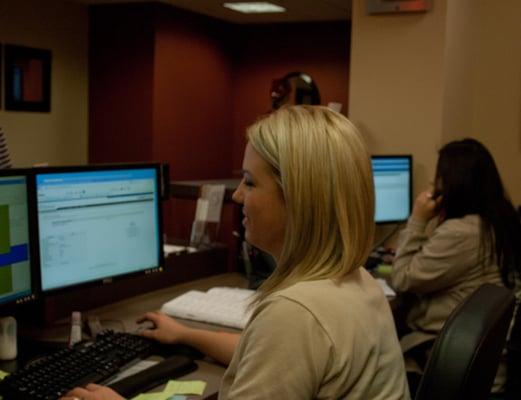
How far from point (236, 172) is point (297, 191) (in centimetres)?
526

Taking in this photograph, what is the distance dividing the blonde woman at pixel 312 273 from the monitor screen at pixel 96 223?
0.72m

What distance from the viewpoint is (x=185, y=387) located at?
157 cm

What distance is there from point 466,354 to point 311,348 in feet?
0.98

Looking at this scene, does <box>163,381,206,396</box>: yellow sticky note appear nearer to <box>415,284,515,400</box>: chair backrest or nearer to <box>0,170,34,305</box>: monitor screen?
<box>0,170,34,305</box>: monitor screen

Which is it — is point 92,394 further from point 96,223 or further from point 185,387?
point 96,223

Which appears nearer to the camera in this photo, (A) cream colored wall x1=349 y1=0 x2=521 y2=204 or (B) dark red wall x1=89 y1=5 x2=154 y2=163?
(A) cream colored wall x1=349 y1=0 x2=521 y2=204

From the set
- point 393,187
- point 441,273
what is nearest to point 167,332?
point 441,273

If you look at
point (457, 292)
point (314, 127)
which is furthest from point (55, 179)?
point (457, 292)

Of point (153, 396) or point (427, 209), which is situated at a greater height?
point (427, 209)

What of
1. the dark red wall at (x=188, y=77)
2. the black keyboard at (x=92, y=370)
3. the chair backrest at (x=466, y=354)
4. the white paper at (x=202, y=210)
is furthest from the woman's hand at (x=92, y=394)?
the dark red wall at (x=188, y=77)

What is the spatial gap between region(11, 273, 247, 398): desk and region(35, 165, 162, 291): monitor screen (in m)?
0.14

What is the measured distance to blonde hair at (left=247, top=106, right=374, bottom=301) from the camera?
3.65 ft

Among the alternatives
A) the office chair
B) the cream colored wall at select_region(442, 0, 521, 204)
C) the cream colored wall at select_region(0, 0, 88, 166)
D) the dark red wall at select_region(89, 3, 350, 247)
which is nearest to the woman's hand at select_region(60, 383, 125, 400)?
the office chair

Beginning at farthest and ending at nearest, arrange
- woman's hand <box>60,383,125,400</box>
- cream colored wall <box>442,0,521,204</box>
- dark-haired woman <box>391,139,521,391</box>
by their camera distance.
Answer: cream colored wall <box>442,0,521,204</box>
dark-haired woman <box>391,139,521,391</box>
woman's hand <box>60,383,125,400</box>
